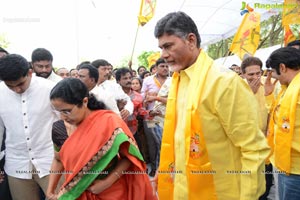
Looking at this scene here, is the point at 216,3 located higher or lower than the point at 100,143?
higher

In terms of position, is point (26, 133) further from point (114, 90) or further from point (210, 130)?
point (210, 130)

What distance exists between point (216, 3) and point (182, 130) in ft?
34.5

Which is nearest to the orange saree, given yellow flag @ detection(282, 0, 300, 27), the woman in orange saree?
the woman in orange saree

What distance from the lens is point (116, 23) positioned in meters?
16.5

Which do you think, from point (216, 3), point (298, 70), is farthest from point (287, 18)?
point (216, 3)

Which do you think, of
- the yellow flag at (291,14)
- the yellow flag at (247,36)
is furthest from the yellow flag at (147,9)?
the yellow flag at (291,14)

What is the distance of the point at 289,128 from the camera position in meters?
2.37

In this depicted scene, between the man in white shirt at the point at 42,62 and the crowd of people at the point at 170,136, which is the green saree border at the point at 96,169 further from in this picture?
the man in white shirt at the point at 42,62

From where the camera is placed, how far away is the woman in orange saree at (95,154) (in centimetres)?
190

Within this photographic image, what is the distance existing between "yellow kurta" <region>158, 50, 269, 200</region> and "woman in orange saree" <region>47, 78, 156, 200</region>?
0.44m

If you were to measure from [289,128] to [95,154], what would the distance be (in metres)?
1.48

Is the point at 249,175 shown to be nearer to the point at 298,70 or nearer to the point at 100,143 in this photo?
the point at 100,143

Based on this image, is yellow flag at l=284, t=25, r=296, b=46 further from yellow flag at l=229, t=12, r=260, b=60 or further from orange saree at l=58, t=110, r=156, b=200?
orange saree at l=58, t=110, r=156, b=200

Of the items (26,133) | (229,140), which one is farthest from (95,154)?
(26,133)
